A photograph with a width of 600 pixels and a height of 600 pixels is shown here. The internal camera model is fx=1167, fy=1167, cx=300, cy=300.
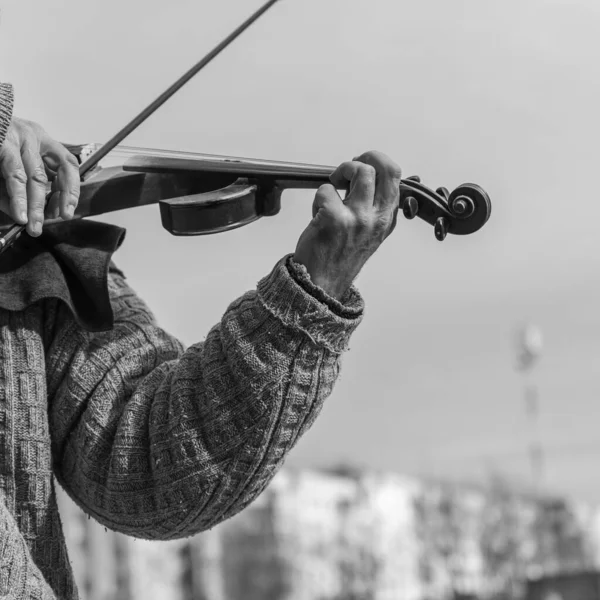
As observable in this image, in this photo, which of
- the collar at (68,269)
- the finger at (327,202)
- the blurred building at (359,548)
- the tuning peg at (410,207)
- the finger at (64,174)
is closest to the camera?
the finger at (327,202)

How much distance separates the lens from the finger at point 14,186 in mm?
2552

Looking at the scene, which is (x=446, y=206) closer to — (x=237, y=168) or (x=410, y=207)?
(x=410, y=207)

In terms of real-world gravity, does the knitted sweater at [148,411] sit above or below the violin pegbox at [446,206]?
below

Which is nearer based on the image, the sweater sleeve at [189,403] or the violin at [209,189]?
the sweater sleeve at [189,403]

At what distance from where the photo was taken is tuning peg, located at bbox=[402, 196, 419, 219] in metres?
2.54

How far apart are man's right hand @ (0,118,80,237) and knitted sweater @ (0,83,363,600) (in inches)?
4.0

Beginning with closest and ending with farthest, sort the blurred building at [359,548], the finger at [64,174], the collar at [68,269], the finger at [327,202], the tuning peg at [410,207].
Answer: the finger at [327,202]
the tuning peg at [410,207]
the finger at [64,174]
the collar at [68,269]
the blurred building at [359,548]

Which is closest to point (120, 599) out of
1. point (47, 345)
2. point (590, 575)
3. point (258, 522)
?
point (258, 522)

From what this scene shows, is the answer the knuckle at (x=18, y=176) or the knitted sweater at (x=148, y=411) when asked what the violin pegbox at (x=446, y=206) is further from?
the knuckle at (x=18, y=176)

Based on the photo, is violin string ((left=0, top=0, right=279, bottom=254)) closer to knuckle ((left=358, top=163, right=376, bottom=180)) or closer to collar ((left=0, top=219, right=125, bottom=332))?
collar ((left=0, top=219, right=125, bottom=332))

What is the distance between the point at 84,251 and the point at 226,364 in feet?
2.04

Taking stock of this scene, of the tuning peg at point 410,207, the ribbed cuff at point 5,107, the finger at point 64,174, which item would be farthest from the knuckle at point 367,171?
the ribbed cuff at point 5,107

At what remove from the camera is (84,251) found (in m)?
2.95

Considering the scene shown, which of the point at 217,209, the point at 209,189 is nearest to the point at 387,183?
the point at 217,209
